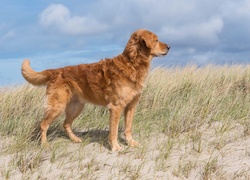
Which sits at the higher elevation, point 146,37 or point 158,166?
point 146,37

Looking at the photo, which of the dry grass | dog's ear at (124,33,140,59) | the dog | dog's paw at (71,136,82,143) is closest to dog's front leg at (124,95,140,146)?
the dog

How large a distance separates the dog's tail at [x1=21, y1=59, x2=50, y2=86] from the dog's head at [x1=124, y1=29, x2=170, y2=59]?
5.12 feet

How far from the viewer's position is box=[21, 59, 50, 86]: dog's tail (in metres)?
6.78

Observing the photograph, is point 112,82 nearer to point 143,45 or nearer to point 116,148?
point 143,45

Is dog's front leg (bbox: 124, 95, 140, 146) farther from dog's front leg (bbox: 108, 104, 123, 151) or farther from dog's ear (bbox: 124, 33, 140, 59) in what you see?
dog's ear (bbox: 124, 33, 140, 59)

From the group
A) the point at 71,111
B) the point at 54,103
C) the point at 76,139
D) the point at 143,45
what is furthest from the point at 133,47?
the point at 76,139

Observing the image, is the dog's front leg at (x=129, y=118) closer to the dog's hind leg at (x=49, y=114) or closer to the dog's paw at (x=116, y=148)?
the dog's paw at (x=116, y=148)

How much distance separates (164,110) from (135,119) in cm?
75

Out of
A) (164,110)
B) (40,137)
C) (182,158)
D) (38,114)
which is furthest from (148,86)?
(182,158)

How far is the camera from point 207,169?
197 inches

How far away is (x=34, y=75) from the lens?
6.85 metres

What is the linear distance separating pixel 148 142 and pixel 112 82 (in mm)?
1133

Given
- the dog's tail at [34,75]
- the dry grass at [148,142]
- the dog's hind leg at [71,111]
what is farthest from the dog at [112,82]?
the dry grass at [148,142]

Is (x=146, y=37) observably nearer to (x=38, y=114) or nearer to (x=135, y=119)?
(x=135, y=119)
